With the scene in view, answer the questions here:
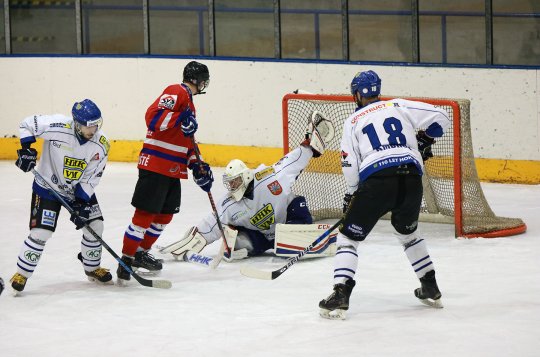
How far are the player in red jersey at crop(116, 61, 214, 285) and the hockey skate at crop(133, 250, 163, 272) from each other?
76 mm

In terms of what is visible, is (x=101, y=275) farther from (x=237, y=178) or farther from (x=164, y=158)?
(x=237, y=178)

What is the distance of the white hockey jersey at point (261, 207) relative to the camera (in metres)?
6.14

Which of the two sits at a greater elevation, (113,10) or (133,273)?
(113,10)

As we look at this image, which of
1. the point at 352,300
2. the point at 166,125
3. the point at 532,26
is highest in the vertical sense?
the point at 532,26

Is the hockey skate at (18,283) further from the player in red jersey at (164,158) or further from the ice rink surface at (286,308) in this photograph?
the player in red jersey at (164,158)

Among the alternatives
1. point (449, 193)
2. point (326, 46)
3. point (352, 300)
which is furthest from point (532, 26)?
point (352, 300)

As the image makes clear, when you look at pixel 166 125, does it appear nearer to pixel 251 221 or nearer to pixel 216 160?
pixel 251 221

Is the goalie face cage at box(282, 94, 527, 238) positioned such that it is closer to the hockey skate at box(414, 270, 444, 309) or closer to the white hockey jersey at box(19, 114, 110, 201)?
the hockey skate at box(414, 270, 444, 309)

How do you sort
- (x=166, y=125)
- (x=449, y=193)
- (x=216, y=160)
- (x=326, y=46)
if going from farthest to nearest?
(x=326, y=46) → (x=216, y=160) → (x=449, y=193) → (x=166, y=125)

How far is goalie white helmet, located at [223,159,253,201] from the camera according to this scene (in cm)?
605

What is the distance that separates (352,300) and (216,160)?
3844mm

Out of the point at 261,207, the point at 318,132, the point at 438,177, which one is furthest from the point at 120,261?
the point at 438,177

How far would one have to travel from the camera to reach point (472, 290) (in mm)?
5414

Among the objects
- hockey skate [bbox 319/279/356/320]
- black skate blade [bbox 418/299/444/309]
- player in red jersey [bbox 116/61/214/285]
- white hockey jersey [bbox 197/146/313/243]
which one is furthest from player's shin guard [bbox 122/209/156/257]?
black skate blade [bbox 418/299/444/309]
